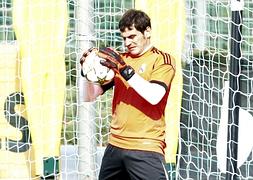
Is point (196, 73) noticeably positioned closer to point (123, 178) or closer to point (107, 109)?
point (107, 109)

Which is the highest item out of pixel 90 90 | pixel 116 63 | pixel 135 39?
pixel 135 39

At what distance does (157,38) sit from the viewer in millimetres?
4113

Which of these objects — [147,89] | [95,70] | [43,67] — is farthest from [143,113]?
[43,67]

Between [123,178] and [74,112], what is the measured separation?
1252 mm

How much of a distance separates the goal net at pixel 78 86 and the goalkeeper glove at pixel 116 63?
42.2 inches

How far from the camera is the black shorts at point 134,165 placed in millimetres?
3086

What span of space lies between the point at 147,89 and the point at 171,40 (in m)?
1.17

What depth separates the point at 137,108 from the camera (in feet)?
10.3

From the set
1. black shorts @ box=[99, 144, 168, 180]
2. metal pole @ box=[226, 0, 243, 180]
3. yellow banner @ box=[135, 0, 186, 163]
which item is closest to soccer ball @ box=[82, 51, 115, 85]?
black shorts @ box=[99, 144, 168, 180]

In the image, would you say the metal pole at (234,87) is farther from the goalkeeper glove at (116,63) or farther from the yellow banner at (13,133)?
the yellow banner at (13,133)

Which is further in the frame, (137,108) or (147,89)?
(137,108)

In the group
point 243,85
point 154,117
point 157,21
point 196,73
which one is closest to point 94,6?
point 157,21

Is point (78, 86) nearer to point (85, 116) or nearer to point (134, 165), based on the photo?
point (85, 116)

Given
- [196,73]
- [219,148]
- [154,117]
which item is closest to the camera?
[154,117]
